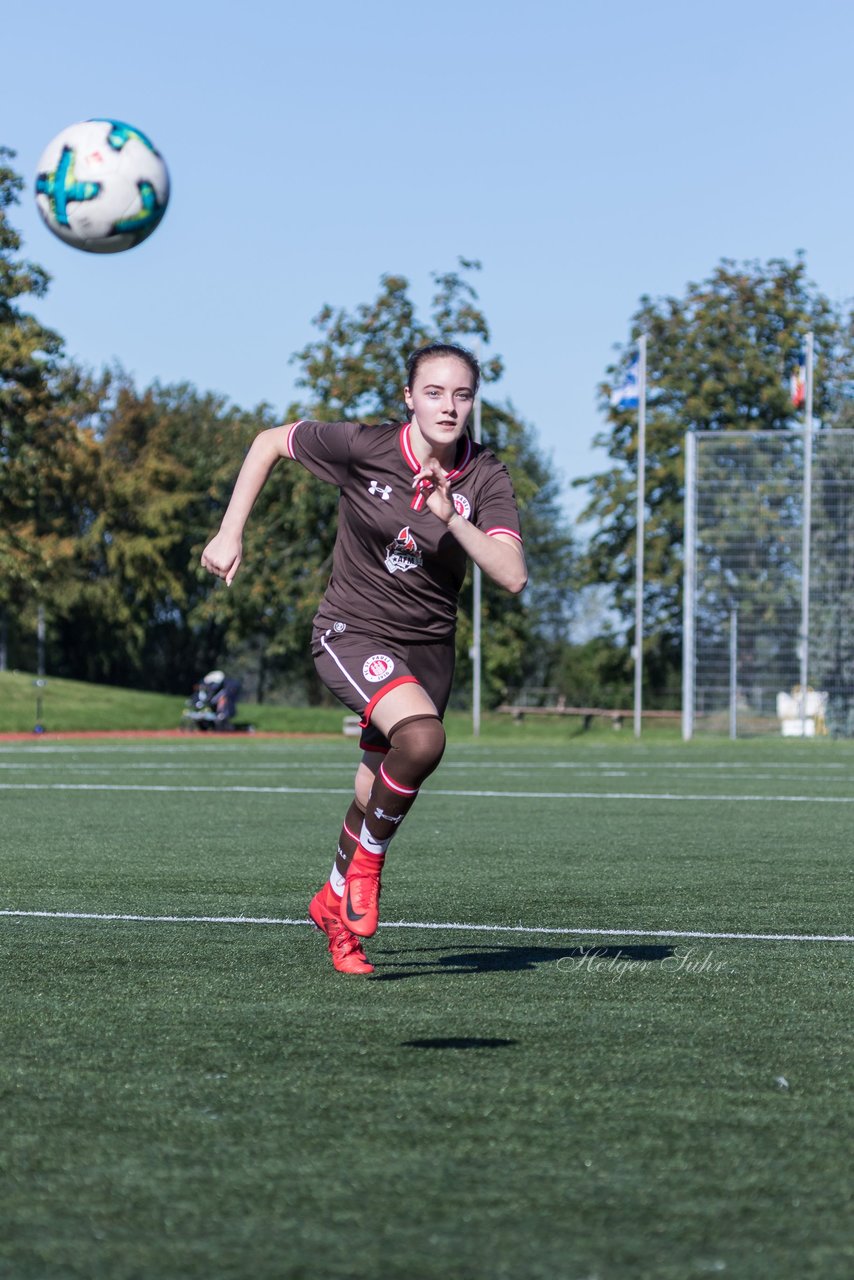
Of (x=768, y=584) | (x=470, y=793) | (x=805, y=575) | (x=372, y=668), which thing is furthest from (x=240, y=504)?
(x=805, y=575)

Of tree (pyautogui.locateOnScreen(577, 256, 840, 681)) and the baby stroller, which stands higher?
tree (pyautogui.locateOnScreen(577, 256, 840, 681))

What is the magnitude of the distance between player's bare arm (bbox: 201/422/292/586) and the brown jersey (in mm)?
79

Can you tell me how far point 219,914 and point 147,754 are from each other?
55.7 feet

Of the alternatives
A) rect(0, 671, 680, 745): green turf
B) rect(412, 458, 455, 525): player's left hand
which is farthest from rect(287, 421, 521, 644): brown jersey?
rect(0, 671, 680, 745): green turf

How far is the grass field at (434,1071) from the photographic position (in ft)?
9.06

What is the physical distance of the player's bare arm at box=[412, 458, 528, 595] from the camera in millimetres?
5090

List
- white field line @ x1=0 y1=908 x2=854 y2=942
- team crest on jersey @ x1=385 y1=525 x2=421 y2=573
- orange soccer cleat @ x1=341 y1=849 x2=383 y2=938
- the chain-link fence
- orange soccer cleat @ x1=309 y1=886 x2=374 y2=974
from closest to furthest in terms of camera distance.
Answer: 1. orange soccer cleat @ x1=309 y1=886 x2=374 y2=974
2. orange soccer cleat @ x1=341 y1=849 x2=383 y2=938
3. team crest on jersey @ x1=385 y1=525 x2=421 y2=573
4. white field line @ x1=0 y1=908 x2=854 y2=942
5. the chain-link fence

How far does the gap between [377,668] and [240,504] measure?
2.30 feet

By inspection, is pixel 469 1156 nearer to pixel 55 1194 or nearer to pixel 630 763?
pixel 55 1194

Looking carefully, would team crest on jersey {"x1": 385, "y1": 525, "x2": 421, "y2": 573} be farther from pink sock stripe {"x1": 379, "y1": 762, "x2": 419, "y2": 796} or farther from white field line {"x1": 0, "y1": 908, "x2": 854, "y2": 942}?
white field line {"x1": 0, "y1": 908, "x2": 854, "y2": 942}

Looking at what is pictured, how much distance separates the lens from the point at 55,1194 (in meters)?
2.99

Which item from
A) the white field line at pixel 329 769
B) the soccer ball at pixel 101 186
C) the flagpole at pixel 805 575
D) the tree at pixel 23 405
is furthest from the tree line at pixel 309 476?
the soccer ball at pixel 101 186

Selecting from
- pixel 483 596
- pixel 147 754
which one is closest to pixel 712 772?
pixel 147 754

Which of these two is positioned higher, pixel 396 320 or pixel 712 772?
pixel 396 320
